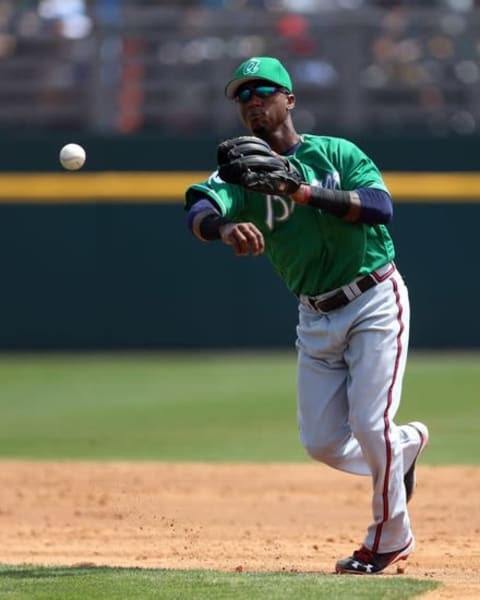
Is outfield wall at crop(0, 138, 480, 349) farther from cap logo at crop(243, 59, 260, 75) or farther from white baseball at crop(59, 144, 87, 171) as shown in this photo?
cap logo at crop(243, 59, 260, 75)

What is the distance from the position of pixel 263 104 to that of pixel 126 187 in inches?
424

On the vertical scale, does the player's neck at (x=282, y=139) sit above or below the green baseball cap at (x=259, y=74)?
below

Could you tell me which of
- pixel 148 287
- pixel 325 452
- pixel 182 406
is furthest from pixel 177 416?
pixel 325 452

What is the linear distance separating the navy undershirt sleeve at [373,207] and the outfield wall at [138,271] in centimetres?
1036

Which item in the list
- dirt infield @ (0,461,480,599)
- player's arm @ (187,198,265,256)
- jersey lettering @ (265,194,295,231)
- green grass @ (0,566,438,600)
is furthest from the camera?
dirt infield @ (0,461,480,599)

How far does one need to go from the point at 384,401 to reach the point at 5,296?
11.3 metres

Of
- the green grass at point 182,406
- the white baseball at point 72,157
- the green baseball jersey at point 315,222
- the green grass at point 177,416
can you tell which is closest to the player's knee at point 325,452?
the green grass at point 177,416

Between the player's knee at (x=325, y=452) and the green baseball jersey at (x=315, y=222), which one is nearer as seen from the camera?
the green baseball jersey at (x=315, y=222)

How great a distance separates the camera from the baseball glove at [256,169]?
5.09 metres

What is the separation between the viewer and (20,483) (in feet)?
28.1

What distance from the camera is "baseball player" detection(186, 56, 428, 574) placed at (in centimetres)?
532

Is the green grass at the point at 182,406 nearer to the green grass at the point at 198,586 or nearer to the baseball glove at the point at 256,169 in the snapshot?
the green grass at the point at 198,586

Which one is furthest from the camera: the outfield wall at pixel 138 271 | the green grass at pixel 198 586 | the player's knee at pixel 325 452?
→ the outfield wall at pixel 138 271

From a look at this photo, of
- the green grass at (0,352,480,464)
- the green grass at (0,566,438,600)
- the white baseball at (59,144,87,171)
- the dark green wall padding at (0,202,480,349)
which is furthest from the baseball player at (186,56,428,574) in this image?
the dark green wall padding at (0,202,480,349)
